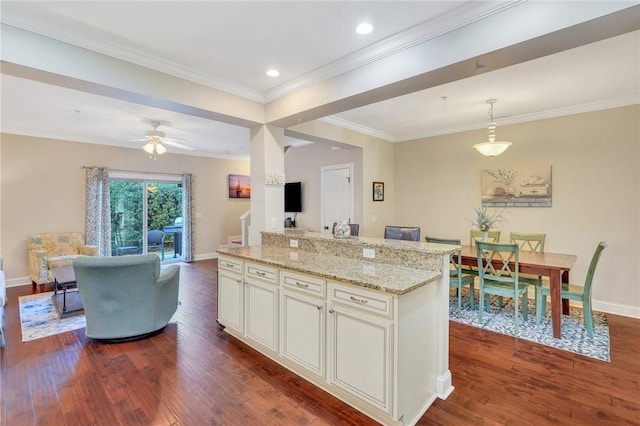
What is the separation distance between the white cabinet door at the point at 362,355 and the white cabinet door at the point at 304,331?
107 millimetres

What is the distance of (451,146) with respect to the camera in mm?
5488

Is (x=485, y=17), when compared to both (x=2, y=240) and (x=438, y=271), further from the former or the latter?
(x=2, y=240)

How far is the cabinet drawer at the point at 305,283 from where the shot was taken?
229 centimetres

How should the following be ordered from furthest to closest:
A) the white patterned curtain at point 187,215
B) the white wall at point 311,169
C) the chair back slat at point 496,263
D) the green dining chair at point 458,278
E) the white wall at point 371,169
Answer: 1. the white patterned curtain at point 187,215
2. the white wall at point 311,169
3. the white wall at point 371,169
4. the green dining chair at point 458,278
5. the chair back slat at point 496,263

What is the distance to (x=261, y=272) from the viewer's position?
283cm

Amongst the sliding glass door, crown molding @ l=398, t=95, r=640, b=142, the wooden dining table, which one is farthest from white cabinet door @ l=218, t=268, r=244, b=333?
the sliding glass door

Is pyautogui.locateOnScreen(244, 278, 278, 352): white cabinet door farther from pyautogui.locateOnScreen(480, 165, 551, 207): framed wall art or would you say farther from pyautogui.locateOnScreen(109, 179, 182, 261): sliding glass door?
pyautogui.locateOnScreen(109, 179, 182, 261): sliding glass door

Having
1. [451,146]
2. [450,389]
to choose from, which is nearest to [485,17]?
[450,389]

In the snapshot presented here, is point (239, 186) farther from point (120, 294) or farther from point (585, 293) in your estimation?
point (585, 293)

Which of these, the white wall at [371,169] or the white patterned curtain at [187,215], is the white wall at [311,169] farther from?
the white patterned curtain at [187,215]

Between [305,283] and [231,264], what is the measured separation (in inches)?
46.1

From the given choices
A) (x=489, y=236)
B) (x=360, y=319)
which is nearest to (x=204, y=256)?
(x=489, y=236)

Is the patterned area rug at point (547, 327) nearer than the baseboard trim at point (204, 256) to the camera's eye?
Yes

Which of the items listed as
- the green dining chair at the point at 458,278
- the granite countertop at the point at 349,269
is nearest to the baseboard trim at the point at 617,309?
the green dining chair at the point at 458,278
